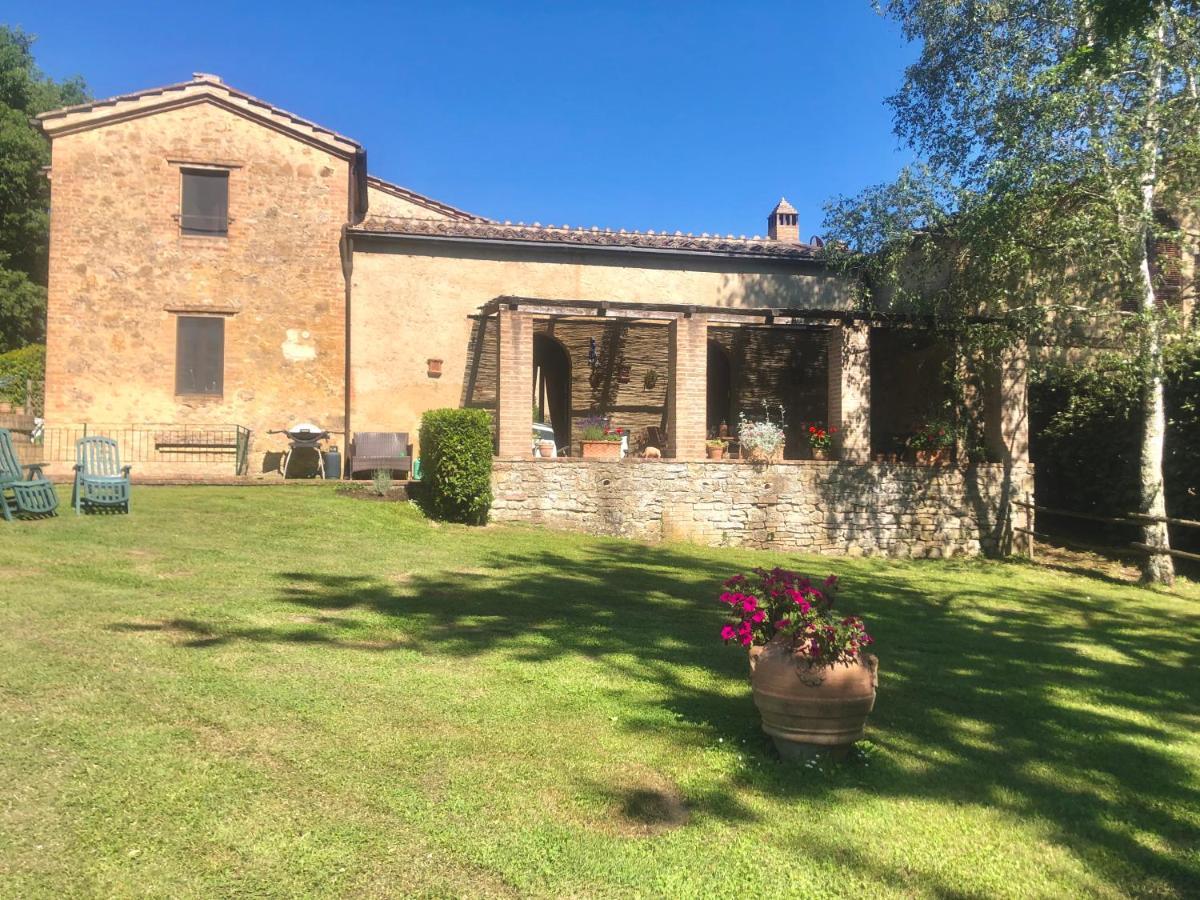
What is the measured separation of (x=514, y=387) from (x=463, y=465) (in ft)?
4.74

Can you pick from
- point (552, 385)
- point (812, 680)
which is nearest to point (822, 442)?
point (552, 385)

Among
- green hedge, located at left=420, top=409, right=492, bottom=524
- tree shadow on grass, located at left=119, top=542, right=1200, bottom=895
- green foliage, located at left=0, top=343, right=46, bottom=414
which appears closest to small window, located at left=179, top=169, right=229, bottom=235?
green foliage, located at left=0, top=343, right=46, bottom=414

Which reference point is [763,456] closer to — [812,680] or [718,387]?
[718,387]

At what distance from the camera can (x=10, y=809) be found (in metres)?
3.03

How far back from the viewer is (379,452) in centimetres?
1466

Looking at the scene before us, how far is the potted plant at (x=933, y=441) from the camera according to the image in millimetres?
13094

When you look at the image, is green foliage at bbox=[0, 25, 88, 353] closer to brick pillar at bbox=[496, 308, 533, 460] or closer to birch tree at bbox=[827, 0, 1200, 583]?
brick pillar at bbox=[496, 308, 533, 460]

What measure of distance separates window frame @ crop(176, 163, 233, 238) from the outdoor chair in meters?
4.56

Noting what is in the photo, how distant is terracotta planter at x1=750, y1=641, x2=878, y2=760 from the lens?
151 inches

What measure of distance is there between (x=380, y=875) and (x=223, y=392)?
556 inches

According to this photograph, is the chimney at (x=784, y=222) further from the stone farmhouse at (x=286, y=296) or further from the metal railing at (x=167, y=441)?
the metal railing at (x=167, y=441)

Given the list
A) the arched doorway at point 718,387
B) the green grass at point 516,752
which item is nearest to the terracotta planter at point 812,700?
the green grass at point 516,752

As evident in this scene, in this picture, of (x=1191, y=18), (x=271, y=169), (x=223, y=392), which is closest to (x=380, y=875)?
(x=1191, y=18)

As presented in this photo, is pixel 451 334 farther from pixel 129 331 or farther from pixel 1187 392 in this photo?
pixel 1187 392
